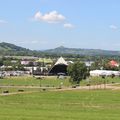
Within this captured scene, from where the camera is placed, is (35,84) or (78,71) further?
(35,84)

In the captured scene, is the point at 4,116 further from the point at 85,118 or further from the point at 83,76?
the point at 83,76

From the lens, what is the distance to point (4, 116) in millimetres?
43562

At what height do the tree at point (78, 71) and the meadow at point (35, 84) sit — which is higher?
the tree at point (78, 71)

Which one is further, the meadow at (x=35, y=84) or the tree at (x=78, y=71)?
the tree at (x=78, y=71)

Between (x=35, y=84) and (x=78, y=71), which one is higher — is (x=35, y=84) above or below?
below

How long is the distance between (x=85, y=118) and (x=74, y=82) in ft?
275

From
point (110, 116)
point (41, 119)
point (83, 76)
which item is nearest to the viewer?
point (41, 119)

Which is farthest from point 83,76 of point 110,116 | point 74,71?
point 110,116

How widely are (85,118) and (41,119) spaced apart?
4208 mm

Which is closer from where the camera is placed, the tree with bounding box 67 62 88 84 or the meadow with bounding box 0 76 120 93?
the meadow with bounding box 0 76 120 93

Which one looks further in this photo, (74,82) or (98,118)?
(74,82)

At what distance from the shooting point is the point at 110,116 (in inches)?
1836

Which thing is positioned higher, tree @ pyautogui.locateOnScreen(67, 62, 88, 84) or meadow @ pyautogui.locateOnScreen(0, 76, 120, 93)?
tree @ pyautogui.locateOnScreen(67, 62, 88, 84)

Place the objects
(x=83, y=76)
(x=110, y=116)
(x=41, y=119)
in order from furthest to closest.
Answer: (x=83, y=76), (x=110, y=116), (x=41, y=119)
